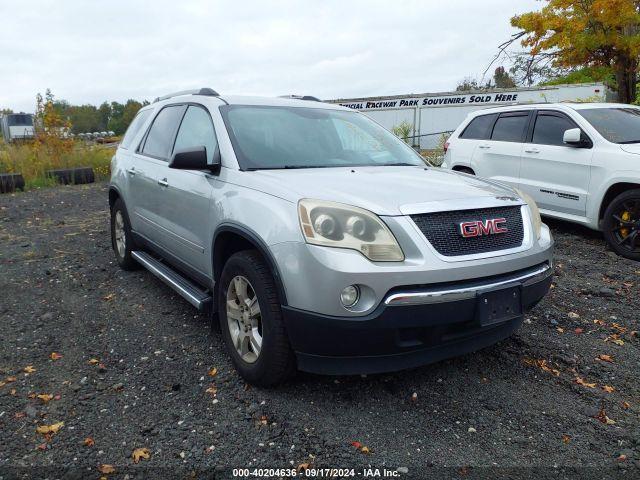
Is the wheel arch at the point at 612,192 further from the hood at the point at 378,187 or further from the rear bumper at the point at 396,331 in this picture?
the rear bumper at the point at 396,331

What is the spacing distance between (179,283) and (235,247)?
88 centimetres

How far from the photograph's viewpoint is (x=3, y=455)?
2393 millimetres

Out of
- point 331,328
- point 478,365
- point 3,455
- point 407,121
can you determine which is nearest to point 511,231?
point 478,365

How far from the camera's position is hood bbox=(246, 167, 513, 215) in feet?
8.56

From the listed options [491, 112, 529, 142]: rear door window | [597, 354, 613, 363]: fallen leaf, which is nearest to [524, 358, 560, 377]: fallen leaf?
[597, 354, 613, 363]: fallen leaf

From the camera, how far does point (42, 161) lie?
1306cm

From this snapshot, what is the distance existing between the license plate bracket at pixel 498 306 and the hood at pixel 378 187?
1.68 ft

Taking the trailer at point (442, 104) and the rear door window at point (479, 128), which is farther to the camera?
the trailer at point (442, 104)

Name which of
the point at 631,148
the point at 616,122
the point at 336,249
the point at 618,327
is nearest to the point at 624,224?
the point at 631,148

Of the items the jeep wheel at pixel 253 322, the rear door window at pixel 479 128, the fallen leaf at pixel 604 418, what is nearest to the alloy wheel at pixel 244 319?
the jeep wheel at pixel 253 322

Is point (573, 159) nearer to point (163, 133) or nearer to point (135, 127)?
point (163, 133)

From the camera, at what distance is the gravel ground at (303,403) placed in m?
2.35

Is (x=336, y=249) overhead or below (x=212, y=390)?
overhead

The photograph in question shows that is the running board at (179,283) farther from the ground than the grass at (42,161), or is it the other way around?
the grass at (42,161)
